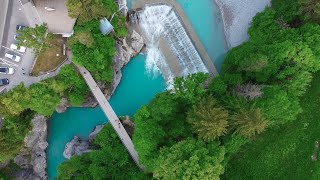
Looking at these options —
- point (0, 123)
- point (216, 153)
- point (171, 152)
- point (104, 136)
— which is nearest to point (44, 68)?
point (0, 123)

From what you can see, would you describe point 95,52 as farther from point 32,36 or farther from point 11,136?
point 11,136

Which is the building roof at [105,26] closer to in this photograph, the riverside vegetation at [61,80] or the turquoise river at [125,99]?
the riverside vegetation at [61,80]

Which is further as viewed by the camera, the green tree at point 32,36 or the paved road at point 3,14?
the paved road at point 3,14

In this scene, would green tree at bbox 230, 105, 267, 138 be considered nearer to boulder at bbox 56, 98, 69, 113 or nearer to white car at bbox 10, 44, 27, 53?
boulder at bbox 56, 98, 69, 113

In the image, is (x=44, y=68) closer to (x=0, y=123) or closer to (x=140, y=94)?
(x=0, y=123)

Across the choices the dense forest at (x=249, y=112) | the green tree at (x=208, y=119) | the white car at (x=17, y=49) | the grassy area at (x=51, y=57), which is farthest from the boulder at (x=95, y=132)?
the green tree at (x=208, y=119)

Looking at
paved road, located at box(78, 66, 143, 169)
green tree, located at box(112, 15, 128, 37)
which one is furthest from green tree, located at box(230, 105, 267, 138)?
green tree, located at box(112, 15, 128, 37)

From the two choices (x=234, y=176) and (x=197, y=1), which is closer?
(x=234, y=176)

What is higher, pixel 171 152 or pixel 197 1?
pixel 197 1
